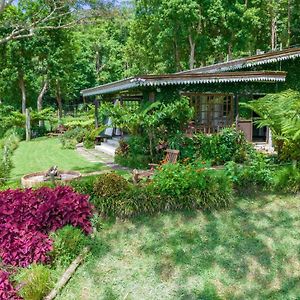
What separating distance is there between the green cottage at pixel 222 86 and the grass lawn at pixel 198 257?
539cm

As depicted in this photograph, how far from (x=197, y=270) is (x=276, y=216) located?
2.63m

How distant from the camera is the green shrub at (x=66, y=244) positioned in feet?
21.0

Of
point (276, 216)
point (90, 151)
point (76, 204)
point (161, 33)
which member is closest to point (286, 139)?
point (276, 216)

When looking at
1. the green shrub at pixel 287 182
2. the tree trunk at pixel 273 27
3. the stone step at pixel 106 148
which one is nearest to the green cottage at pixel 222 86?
the stone step at pixel 106 148

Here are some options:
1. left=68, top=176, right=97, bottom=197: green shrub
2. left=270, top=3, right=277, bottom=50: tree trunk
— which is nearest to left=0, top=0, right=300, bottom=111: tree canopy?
left=270, top=3, right=277, bottom=50: tree trunk

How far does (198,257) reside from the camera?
266 inches

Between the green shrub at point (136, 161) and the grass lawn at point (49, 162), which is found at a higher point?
the green shrub at point (136, 161)

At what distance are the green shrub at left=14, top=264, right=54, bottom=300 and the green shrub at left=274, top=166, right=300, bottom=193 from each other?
5.73m

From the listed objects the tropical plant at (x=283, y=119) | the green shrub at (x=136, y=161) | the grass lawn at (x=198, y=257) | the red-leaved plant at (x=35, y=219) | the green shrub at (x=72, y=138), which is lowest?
the grass lawn at (x=198, y=257)

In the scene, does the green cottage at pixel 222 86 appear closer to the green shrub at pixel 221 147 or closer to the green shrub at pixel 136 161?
the green shrub at pixel 221 147

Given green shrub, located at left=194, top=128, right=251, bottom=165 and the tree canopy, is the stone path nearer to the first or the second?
green shrub, located at left=194, top=128, right=251, bottom=165

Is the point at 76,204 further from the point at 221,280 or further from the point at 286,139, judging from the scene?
the point at 286,139

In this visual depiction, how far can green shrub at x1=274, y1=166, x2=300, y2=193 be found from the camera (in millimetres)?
8758

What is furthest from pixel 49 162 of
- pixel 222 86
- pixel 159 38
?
pixel 159 38
